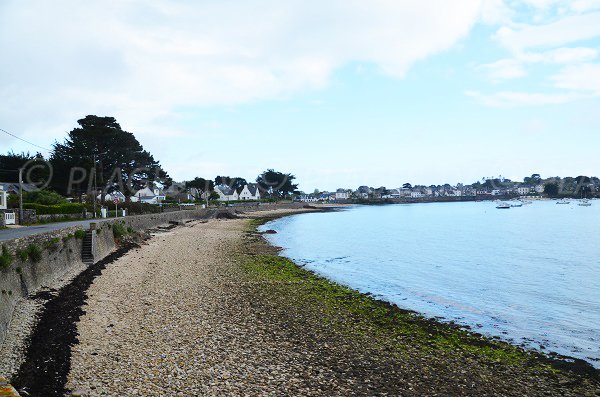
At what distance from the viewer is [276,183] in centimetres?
17575

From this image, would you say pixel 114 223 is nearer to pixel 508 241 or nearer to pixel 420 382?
pixel 420 382

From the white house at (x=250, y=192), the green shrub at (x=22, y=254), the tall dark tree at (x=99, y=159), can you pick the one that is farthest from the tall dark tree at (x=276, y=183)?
the green shrub at (x=22, y=254)

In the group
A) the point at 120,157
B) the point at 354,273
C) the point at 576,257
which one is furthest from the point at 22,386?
the point at 120,157

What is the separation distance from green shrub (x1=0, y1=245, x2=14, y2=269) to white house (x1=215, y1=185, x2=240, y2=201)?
5801 inches

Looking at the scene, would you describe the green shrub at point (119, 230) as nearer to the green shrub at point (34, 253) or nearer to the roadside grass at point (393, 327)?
the roadside grass at point (393, 327)

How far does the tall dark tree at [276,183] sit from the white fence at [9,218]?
142119mm

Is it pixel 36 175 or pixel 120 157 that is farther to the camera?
pixel 120 157

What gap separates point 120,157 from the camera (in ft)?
215

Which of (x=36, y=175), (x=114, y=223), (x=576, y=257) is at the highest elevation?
(x=36, y=175)

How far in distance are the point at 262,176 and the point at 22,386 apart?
180 metres

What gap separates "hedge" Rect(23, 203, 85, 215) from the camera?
4062 centimetres

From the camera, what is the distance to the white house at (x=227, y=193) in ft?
533

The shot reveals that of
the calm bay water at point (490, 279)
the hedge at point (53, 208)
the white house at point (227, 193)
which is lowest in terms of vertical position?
the calm bay water at point (490, 279)

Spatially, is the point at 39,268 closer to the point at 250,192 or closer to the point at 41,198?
the point at 41,198
